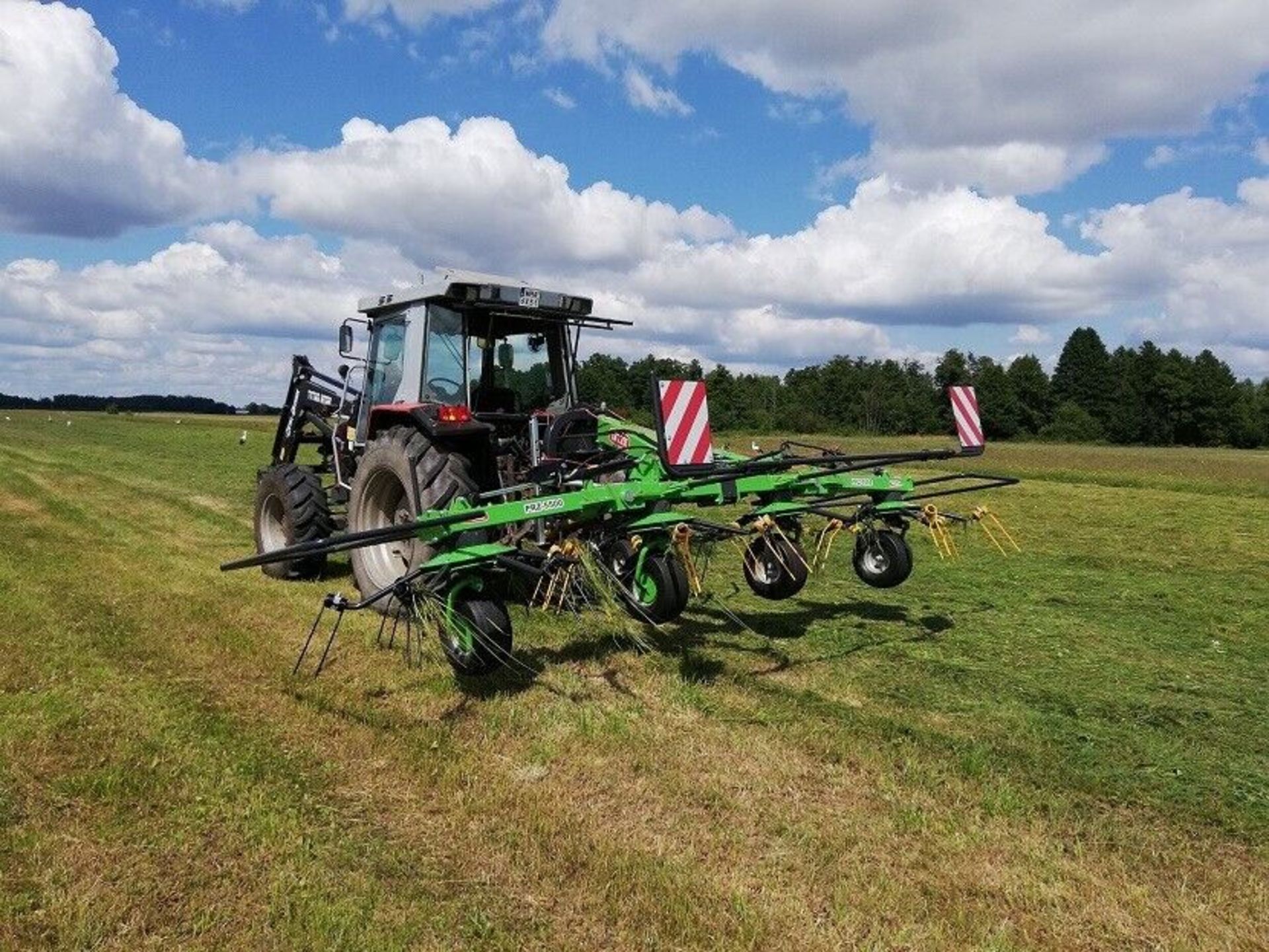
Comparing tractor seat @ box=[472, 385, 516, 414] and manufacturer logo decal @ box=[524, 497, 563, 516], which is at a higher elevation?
tractor seat @ box=[472, 385, 516, 414]

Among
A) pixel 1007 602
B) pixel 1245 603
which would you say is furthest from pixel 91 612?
pixel 1245 603

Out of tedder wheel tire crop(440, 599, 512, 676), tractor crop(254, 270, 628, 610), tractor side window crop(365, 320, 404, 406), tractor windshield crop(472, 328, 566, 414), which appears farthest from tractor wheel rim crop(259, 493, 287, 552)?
tedder wheel tire crop(440, 599, 512, 676)

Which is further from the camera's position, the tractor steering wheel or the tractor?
the tractor steering wheel

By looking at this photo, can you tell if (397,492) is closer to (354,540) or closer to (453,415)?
(453,415)

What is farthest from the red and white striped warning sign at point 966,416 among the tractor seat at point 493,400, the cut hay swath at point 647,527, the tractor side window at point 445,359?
the tractor side window at point 445,359

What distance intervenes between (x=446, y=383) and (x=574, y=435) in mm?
1107

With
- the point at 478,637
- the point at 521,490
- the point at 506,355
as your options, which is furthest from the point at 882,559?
the point at 506,355

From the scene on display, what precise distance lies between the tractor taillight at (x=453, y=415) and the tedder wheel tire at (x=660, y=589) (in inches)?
67.9

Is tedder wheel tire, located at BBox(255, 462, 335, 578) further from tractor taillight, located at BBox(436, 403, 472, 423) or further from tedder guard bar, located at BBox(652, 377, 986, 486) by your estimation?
tedder guard bar, located at BBox(652, 377, 986, 486)

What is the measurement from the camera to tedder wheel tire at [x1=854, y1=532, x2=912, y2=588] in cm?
657

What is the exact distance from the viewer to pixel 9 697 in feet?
16.0

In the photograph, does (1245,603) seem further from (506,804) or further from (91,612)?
(91,612)

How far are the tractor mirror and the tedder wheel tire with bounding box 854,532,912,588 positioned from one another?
3.11 m

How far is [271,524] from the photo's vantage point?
9055 millimetres
